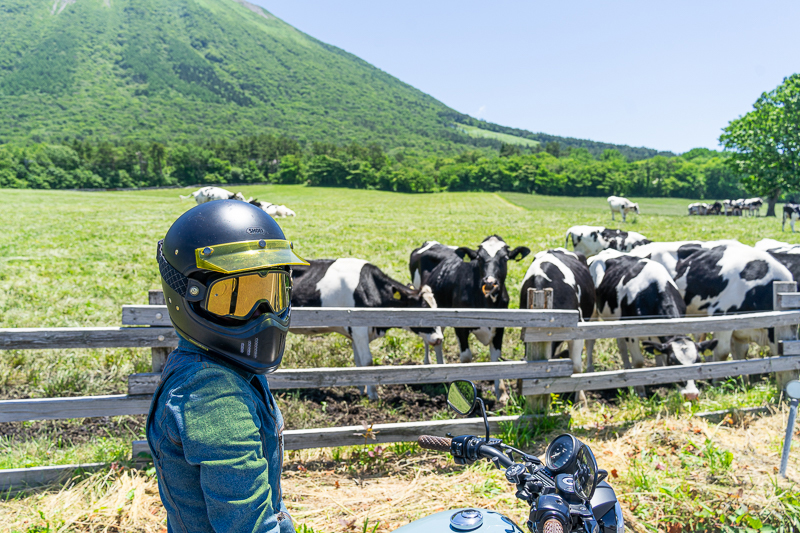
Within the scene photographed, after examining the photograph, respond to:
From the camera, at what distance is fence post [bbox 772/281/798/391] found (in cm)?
593

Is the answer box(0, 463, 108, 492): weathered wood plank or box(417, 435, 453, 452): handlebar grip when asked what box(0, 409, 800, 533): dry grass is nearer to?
box(0, 463, 108, 492): weathered wood plank

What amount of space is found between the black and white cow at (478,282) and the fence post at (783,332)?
343cm

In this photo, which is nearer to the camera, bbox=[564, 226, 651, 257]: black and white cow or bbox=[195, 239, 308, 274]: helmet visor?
bbox=[195, 239, 308, 274]: helmet visor

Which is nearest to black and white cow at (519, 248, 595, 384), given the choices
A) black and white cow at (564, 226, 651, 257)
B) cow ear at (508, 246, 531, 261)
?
cow ear at (508, 246, 531, 261)

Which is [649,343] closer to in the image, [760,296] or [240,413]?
[760,296]

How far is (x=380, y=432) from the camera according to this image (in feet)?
15.8

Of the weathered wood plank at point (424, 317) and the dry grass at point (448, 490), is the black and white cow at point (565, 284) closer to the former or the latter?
the weathered wood plank at point (424, 317)

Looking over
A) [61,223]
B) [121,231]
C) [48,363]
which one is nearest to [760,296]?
[48,363]

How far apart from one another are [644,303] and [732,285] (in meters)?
1.73

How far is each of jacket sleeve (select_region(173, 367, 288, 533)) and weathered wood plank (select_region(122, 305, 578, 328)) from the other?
3.28 metres

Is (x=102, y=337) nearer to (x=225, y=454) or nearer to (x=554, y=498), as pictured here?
(x=225, y=454)

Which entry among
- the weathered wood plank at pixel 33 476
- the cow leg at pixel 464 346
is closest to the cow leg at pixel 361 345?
the cow leg at pixel 464 346

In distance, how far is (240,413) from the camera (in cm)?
140

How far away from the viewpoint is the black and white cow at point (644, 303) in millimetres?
6141
